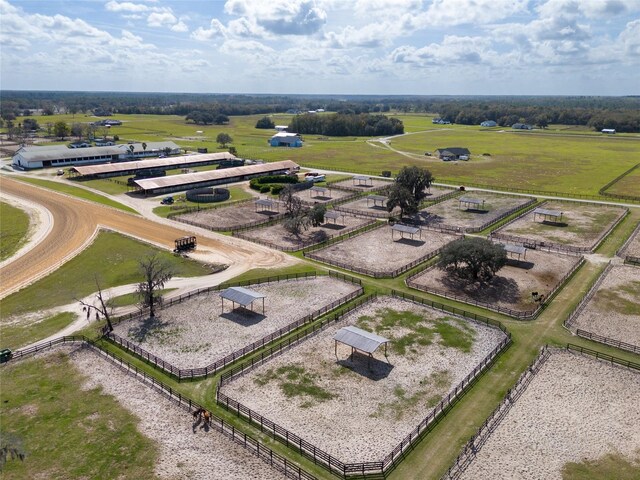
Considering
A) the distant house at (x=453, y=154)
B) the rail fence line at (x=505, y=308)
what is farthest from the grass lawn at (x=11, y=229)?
the distant house at (x=453, y=154)

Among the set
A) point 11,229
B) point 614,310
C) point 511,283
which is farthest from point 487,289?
point 11,229

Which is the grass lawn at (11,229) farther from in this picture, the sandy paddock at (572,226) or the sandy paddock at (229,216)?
the sandy paddock at (572,226)

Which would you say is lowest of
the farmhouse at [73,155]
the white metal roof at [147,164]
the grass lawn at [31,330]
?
the grass lawn at [31,330]

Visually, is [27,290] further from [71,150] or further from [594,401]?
[71,150]

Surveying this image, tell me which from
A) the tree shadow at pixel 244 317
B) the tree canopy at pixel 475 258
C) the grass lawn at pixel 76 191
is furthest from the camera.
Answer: the grass lawn at pixel 76 191

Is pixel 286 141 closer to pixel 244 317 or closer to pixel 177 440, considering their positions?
pixel 244 317

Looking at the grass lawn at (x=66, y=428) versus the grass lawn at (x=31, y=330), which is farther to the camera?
the grass lawn at (x=31, y=330)
